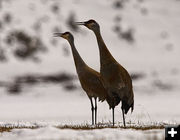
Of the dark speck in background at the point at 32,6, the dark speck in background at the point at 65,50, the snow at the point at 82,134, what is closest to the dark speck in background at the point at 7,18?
the dark speck in background at the point at 32,6

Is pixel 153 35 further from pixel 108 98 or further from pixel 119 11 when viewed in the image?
pixel 108 98

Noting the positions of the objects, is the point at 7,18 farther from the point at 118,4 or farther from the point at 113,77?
the point at 113,77

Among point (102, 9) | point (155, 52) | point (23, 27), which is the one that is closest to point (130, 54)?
point (155, 52)

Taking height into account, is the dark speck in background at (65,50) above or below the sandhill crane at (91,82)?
above

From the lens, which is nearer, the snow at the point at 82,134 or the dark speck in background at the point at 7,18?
the snow at the point at 82,134

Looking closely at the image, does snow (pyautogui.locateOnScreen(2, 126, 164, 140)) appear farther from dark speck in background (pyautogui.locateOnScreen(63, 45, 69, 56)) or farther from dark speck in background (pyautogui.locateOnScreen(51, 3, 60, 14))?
dark speck in background (pyautogui.locateOnScreen(51, 3, 60, 14))

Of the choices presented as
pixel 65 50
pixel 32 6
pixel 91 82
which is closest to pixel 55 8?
pixel 32 6

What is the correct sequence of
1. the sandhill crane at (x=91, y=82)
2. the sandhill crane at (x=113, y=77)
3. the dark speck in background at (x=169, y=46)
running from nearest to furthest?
the sandhill crane at (x=113, y=77)
the sandhill crane at (x=91, y=82)
the dark speck in background at (x=169, y=46)

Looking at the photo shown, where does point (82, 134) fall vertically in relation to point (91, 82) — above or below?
below

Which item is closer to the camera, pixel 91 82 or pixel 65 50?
pixel 91 82

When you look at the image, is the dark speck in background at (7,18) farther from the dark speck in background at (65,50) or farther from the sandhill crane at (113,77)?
the sandhill crane at (113,77)

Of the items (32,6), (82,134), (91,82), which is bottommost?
(82,134)

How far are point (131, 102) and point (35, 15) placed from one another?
97526 millimetres

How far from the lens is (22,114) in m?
65.8
